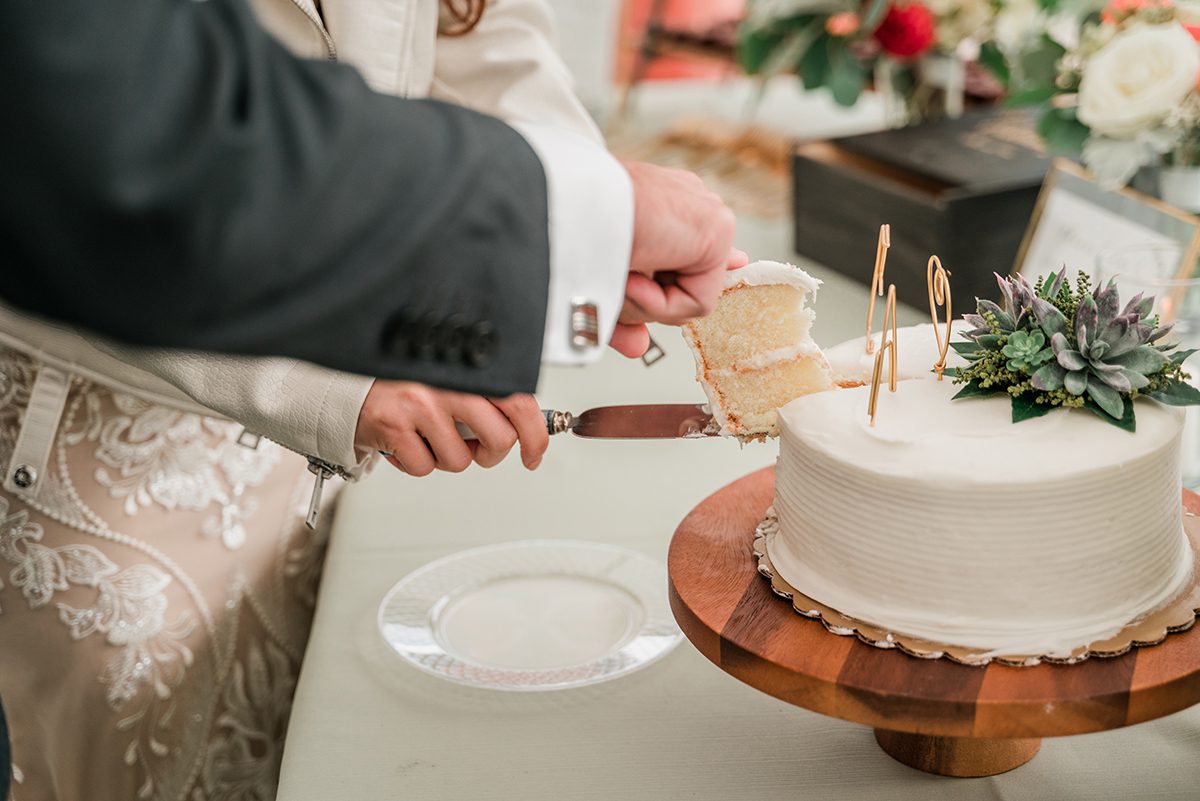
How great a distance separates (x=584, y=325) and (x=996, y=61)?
204 centimetres

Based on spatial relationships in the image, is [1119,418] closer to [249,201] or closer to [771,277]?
[771,277]

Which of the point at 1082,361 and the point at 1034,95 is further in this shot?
the point at 1034,95

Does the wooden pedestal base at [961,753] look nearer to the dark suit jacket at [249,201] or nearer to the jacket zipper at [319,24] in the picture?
the dark suit jacket at [249,201]

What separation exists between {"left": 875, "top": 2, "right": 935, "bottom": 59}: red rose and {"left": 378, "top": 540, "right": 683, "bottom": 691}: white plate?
147cm

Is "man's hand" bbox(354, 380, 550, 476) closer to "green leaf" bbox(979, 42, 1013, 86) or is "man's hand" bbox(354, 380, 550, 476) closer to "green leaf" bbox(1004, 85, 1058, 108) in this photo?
"green leaf" bbox(1004, 85, 1058, 108)

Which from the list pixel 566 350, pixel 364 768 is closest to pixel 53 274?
pixel 566 350

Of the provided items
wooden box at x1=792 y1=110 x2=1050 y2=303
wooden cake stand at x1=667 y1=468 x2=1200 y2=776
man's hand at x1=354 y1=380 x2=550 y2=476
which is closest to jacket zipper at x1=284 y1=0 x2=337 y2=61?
man's hand at x1=354 y1=380 x2=550 y2=476

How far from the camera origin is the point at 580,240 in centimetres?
87

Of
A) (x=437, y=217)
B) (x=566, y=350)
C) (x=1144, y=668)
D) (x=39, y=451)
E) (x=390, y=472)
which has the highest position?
(x=437, y=217)

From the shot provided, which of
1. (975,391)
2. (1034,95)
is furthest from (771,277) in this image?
(1034,95)

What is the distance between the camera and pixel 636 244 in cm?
95

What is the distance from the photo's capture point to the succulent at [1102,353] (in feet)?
3.31

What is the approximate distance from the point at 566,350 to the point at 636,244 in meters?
0.12

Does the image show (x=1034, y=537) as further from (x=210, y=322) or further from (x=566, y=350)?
(x=210, y=322)
